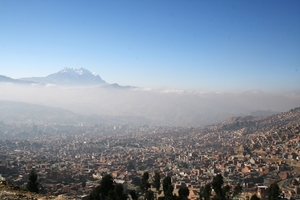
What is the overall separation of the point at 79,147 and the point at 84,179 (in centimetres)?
4331

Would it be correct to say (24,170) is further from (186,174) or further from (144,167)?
(186,174)

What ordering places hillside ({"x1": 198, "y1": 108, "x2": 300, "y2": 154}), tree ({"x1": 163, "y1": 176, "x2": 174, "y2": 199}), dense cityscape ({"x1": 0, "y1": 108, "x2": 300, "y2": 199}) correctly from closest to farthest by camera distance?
1. tree ({"x1": 163, "y1": 176, "x2": 174, "y2": 199})
2. dense cityscape ({"x1": 0, "y1": 108, "x2": 300, "y2": 199})
3. hillside ({"x1": 198, "y1": 108, "x2": 300, "y2": 154})

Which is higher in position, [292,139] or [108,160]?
[292,139]

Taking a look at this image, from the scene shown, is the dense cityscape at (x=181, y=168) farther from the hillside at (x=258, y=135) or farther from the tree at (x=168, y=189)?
the tree at (x=168, y=189)

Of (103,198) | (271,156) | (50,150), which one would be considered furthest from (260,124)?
(103,198)

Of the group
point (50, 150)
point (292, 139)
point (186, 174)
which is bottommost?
point (50, 150)

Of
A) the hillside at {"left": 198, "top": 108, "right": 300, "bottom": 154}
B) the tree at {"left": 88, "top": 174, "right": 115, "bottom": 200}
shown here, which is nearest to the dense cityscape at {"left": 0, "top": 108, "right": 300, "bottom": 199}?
the hillside at {"left": 198, "top": 108, "right": 300, "bottom": 154}

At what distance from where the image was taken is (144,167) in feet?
160

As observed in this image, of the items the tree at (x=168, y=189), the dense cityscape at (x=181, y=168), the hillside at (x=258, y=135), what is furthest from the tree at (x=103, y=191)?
the hillside at (x=258, y=135)

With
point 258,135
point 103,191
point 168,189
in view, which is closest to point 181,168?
point 168,189

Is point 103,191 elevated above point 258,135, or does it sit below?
above

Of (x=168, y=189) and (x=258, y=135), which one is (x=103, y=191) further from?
(x=258, y=135)

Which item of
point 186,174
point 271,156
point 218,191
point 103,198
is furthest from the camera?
point 271,156

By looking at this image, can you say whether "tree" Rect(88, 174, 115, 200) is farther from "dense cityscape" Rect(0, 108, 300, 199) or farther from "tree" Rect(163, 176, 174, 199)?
"dense cityscape" Rect(0, 108, 300, 199)
